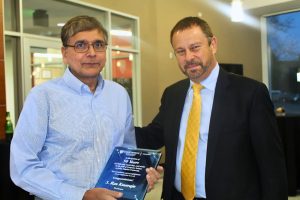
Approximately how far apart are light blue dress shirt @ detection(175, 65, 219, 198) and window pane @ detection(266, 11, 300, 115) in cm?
914

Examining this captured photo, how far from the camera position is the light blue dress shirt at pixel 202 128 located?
1.85 meters

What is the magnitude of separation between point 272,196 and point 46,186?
109cm

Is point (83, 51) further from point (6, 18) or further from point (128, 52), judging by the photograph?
point (128, 52)

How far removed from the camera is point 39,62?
562 cm

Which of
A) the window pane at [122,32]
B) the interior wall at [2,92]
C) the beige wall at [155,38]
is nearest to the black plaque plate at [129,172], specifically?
the interior wall at [2,92]

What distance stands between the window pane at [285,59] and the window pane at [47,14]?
6.62 metres

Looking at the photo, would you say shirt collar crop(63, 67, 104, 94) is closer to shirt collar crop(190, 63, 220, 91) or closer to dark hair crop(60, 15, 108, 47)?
dark hair crop(60, 15, 108, 47)

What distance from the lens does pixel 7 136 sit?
4207 mm

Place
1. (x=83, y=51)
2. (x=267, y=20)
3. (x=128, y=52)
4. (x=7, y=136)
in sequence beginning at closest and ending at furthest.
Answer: (x=83, y=51)
(x=7, y=136)
(x=128, y=52)
(x=267, y=20)

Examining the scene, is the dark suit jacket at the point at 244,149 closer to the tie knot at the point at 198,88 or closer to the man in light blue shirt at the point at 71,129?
the tie knot at the point at 198,88

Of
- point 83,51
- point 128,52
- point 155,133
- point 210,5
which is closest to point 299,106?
point 210,5

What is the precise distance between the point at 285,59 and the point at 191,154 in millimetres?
9680

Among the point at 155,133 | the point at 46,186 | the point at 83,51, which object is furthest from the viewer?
the point at 155,133

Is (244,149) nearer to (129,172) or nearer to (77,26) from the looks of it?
(129,172)
